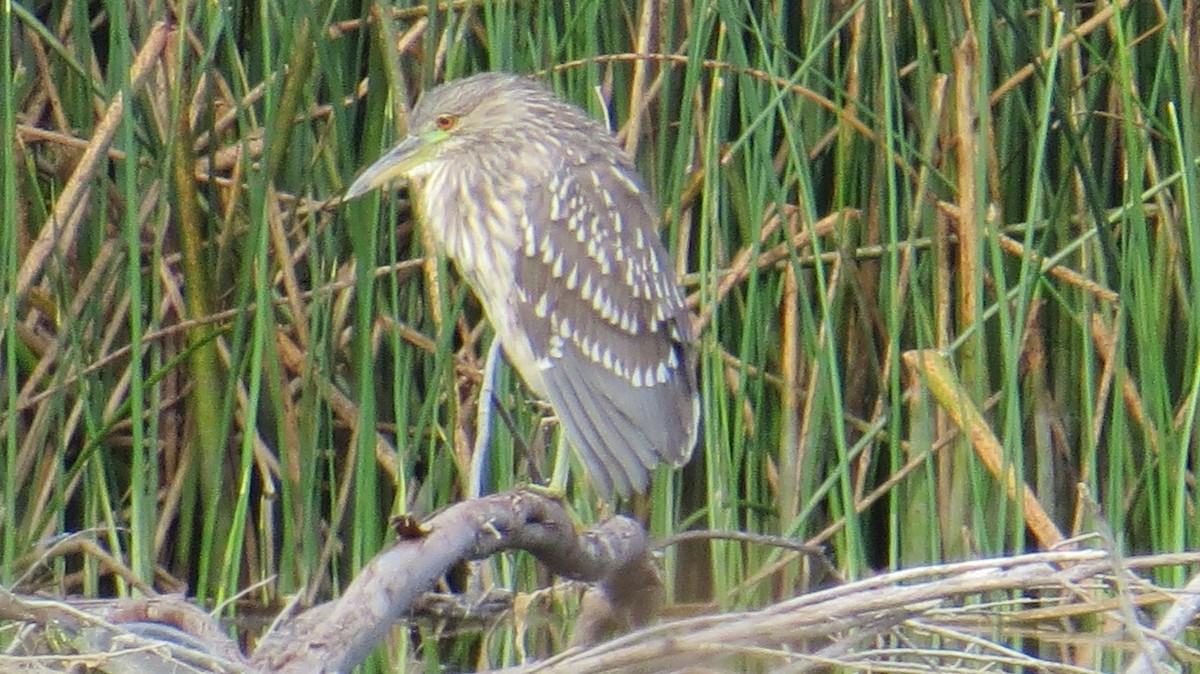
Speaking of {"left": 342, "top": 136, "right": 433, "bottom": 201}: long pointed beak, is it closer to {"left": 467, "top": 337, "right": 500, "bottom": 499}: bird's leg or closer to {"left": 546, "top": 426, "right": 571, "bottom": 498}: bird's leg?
{"left": 467, "top": 337, "right": 500, "bottom": 499}: bird's leg

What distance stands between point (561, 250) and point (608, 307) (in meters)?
0.14

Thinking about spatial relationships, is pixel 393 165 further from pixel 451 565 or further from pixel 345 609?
pixel 345 609

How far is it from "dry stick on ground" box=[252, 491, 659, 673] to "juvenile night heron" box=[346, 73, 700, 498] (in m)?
0.52

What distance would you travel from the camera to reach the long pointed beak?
2.47 metres

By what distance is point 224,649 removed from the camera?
52.8 inches

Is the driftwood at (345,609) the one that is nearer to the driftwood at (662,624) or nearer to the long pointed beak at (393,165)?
the driftwood at (662,624)

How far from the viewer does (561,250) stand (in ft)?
9.30

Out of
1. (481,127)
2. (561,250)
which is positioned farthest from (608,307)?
(481,127)

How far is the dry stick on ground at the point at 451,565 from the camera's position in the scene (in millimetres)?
1365

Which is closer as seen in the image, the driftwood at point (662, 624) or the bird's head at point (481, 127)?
the driftwood at point (662, 624)

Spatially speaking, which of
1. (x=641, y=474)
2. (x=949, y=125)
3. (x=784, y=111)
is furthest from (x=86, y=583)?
(x=949, y=125)

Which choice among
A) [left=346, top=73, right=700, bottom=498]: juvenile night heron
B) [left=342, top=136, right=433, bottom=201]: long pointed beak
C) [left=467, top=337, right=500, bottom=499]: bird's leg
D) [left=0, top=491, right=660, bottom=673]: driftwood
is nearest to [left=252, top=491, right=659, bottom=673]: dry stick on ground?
[left=0, top=491, right=660, bottom=673]: driftwood

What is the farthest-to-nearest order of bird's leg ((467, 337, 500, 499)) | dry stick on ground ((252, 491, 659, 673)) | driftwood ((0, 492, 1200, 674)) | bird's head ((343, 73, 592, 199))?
bird's head ((343, 73, 592, 199))
bird's leg ((467, 337, 500, 499))
dry stick on ground ((252, 491, 659, 673))
driftwood ((0, 492, 1200, 674))

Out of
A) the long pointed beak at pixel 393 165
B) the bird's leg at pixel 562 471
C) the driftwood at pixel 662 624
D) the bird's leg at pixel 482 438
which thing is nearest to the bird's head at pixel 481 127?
the long pointed beak at pixel 393 165
